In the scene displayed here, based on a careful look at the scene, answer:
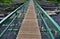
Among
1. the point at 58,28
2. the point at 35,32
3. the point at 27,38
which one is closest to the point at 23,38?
the point at 27,38

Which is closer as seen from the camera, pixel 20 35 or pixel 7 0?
pixel 20 35

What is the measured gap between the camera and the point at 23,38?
5.71 metres

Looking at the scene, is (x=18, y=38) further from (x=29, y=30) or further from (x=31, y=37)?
(x=29, y=30)

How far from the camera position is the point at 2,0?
72000mm

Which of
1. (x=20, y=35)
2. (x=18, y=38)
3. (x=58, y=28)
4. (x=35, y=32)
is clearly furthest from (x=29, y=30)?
(x=58, y=28)

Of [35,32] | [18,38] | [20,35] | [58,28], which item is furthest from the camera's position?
[35,32]

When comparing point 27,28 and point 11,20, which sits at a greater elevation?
point 11,20

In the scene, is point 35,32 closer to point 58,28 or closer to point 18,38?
point 18,38

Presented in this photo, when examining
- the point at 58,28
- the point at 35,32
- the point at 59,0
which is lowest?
the point at 59,0

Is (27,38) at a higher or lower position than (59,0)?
higher

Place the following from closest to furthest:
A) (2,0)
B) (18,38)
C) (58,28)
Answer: (58,28) < (18,38) < (2,0)

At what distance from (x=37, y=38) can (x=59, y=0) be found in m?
67.2

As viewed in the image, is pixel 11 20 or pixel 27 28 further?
pixel 27 28

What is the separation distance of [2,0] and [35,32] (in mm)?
66291
